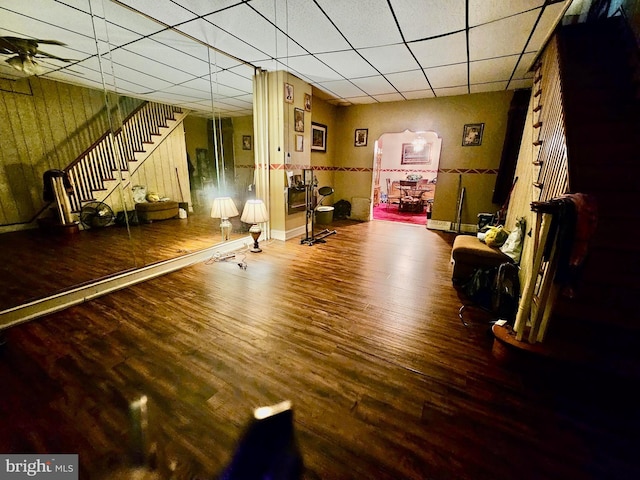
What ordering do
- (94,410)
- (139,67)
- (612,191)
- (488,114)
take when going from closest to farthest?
(94,410) < (612,191) < (139,67) < (488,114)

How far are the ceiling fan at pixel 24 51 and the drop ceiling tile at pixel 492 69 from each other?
562 centimetres

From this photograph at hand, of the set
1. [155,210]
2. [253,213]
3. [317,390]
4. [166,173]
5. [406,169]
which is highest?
[406,169]

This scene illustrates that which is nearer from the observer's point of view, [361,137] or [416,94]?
[416,94]

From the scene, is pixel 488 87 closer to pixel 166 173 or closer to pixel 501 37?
pixel 501 37

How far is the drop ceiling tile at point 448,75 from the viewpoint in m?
3.86

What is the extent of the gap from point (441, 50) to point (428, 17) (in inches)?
34.8

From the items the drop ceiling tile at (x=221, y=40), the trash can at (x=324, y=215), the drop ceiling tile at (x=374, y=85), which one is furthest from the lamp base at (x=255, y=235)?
the drop ceiling tile at (x=374, y=85)

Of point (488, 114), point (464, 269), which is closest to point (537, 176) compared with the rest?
point (464, 269)

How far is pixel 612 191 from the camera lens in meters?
1.96

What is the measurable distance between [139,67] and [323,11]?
126 inches

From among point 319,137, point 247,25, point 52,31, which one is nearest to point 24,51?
point 52,31

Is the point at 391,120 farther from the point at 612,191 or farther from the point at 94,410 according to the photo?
the point at 94,410

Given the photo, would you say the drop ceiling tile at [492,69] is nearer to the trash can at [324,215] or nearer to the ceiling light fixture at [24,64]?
the trash can at [324,215]

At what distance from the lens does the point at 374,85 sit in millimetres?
4754
